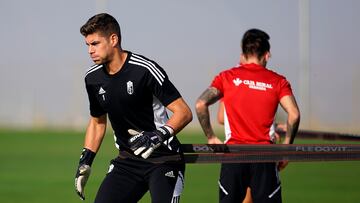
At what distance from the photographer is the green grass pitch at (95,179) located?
14.3 m

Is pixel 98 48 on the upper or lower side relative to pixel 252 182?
upper

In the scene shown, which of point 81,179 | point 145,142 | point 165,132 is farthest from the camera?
point 81,179

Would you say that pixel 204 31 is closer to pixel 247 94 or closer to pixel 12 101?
pixel 12 101

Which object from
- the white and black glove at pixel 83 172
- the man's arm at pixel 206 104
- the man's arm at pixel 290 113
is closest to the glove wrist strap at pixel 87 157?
the white and black glove at pixel 83 172

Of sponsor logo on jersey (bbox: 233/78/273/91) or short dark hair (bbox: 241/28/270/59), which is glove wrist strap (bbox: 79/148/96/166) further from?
short dark hair (bbox: 241/28/270/59)

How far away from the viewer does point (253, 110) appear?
8.40 metres

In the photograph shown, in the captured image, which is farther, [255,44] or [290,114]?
[255,44]

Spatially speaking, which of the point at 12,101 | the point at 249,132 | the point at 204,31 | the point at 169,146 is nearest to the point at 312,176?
the point at 249,132

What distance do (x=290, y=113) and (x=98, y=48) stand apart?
205cm

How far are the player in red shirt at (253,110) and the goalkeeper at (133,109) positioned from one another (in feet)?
3.54

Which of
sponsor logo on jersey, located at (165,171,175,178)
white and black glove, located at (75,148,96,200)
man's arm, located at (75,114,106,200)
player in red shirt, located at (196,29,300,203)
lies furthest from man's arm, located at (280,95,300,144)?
white and black glove, located at (75,148,96,200)

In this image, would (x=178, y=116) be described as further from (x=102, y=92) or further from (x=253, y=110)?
(x=253, y=110)

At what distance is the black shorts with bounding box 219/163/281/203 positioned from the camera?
8.25 metres

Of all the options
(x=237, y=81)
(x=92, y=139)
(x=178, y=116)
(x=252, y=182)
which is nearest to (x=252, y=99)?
(x=237, y=81)
